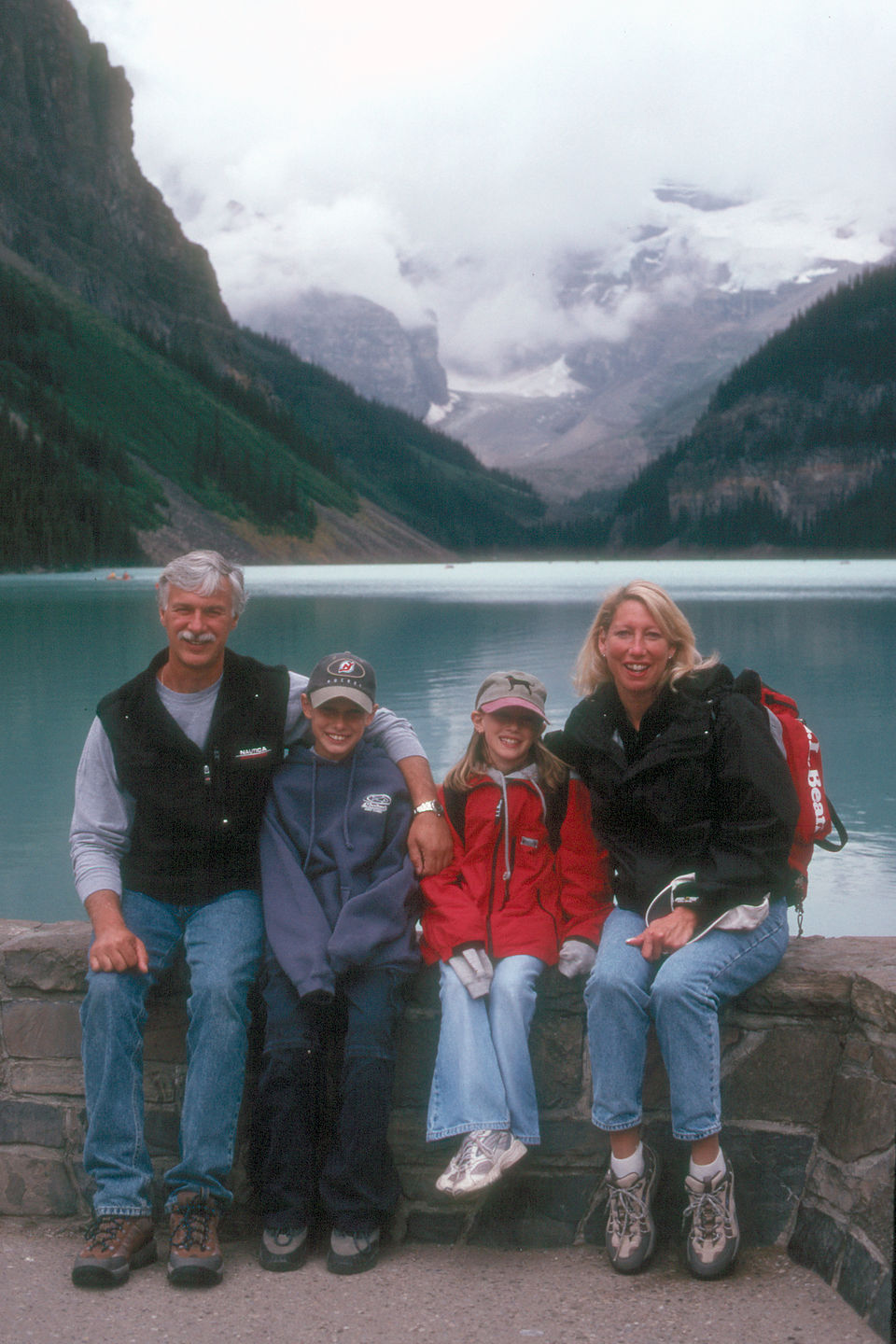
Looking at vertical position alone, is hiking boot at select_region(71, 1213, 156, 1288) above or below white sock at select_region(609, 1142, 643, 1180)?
below

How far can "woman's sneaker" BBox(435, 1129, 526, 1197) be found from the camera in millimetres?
3357

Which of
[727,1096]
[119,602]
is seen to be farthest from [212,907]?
[119,602]

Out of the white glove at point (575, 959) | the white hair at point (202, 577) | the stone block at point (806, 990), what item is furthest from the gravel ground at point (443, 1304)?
the white hair at point (202, 577)

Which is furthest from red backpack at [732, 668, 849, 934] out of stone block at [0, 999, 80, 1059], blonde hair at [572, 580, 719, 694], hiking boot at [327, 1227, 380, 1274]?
stone block at [0, 999, 80, 1059]

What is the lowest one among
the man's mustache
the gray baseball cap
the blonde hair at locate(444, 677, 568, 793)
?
the blonde hair at locate(444, 677, 568, 793)

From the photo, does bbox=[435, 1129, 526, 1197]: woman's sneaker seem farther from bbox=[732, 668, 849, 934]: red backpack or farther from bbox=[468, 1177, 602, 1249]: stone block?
bbox=[732, 668, 849, 934]: red backpack

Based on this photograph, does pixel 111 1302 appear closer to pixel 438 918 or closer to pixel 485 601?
pixel 438 918

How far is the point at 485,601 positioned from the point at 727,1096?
5758 cm

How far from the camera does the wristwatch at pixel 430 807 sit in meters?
3.96

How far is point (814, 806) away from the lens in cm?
366

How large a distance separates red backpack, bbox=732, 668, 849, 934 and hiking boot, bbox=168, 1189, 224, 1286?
1.93m

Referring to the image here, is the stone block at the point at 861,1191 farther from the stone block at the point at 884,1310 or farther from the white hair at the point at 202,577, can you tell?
the white hair at the point at 202,577

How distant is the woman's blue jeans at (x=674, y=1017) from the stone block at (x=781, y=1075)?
0.51 ft

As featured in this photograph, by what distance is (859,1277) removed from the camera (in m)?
3.17
